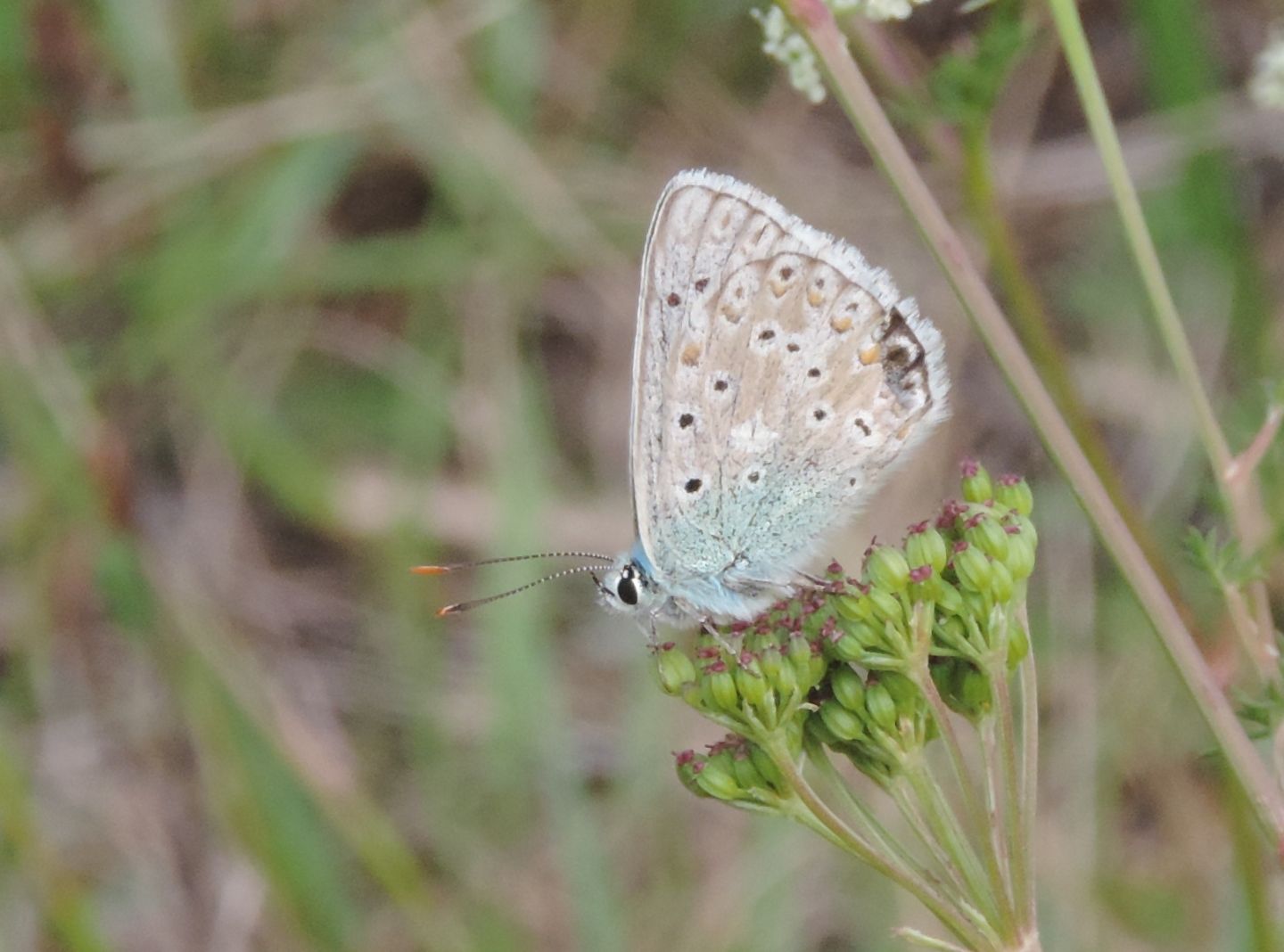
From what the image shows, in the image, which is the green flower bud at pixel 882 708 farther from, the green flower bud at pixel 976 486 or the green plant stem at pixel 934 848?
the green flower bud at pixel 976 486

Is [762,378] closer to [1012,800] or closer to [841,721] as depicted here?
[841,721]

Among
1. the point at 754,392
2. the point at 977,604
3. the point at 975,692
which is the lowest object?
the point at 975,692

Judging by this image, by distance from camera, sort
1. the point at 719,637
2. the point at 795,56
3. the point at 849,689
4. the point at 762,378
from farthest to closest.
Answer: the point at 762,378
the point at 795,56
the point at 719,637
the point at 849,689

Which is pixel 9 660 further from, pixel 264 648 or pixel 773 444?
pixel 773 444

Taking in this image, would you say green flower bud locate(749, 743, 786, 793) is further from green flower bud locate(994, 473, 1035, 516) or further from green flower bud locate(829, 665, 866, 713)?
green flower bud locate(994, 473, 1035, 516)

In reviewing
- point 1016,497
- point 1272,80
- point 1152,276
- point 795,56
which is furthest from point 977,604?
point 1272,80

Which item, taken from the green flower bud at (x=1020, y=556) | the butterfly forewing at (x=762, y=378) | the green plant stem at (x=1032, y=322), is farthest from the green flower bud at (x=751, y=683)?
the green plant stem at (x=1032, y=322)

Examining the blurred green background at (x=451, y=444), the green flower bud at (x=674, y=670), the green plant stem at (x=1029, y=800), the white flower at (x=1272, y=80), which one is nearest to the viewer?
the green plant stem at (x=1029, y=800)
